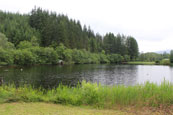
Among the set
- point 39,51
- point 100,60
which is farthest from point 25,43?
point 100,60

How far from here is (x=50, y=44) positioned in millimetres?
108312

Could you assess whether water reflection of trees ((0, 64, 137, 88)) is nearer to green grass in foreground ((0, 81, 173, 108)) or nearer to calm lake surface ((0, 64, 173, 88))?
calm lake surface ((0, 64, 173, 88))

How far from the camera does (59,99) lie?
1188cm

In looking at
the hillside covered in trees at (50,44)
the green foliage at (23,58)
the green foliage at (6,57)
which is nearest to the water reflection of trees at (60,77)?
the green foliage at (6,57)

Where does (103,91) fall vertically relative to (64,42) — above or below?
below

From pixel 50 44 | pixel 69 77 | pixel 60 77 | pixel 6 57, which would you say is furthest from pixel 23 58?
pixel 69 77

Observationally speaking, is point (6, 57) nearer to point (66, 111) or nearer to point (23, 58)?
point (23, 58)

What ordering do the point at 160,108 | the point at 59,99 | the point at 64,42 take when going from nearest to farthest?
the point at 160,108 → the point at 59,99 → the point at 64,42

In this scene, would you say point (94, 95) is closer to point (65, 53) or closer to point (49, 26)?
point (65, 53)

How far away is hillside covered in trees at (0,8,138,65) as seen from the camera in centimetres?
7194

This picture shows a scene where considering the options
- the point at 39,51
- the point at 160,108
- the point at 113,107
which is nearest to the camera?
the point at 160,108

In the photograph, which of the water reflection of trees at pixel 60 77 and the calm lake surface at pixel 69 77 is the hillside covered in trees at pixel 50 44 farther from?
the water reflection of trees at pixel 60 77

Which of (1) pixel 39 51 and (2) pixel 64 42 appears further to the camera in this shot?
(2) pixel 64 42

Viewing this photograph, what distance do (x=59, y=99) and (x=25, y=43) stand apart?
3246 inches
